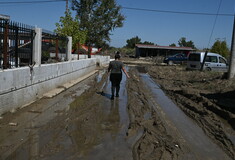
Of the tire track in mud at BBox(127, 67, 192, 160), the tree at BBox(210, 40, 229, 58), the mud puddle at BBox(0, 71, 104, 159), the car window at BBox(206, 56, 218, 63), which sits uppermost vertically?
the tree at BBox(210, 40, 229, 58)

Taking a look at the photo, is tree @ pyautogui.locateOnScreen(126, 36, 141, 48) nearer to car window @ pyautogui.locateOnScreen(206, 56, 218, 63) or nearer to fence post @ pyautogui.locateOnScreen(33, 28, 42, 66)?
car window @ pyautogui.locateOnScreen(206, 56, 218, 63)

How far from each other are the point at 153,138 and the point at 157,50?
193 feet

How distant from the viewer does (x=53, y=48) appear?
12547 mm

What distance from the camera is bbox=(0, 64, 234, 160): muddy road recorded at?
462 cm

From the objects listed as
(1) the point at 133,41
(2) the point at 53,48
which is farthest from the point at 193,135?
(1) the point at 133,41

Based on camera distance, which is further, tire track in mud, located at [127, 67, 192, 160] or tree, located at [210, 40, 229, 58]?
tree, located at [210, 40, 229, 58]

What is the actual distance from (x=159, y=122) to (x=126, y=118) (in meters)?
0.96

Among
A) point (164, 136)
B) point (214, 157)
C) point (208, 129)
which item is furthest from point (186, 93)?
point (214, 157)

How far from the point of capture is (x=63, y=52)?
559 inches

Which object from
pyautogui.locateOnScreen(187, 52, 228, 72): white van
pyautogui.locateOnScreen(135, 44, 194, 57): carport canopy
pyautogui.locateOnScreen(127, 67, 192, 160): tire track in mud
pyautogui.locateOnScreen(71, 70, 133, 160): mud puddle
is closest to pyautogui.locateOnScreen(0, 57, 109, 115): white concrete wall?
pyautogui.locateOnScreen(71, 70, 133, 160): mud puddle

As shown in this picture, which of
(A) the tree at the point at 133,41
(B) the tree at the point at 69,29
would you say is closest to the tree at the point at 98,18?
(B) the tree at the point at 69,29

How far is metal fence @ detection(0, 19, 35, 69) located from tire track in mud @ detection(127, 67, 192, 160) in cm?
395

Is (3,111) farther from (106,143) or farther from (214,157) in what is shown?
(214,157)

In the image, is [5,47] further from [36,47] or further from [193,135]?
[193,135]
